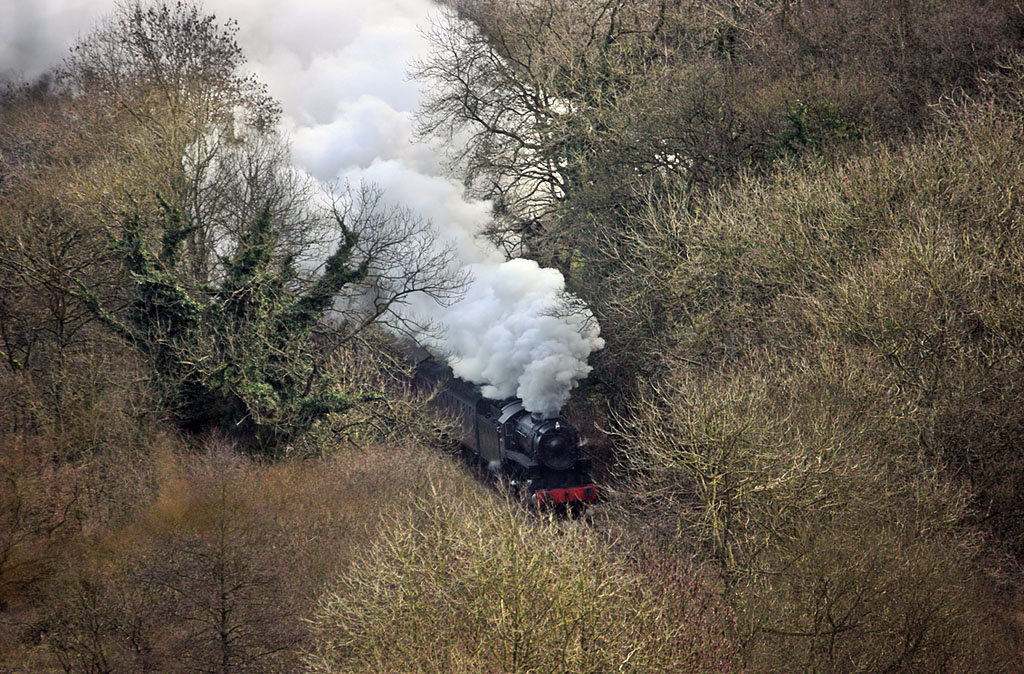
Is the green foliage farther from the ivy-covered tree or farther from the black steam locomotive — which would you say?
the ivy-covered tree

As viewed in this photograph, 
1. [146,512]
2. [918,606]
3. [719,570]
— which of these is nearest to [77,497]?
[146,512]

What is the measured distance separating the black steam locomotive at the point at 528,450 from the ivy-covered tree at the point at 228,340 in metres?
3.51

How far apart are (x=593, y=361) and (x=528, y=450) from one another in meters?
5.58

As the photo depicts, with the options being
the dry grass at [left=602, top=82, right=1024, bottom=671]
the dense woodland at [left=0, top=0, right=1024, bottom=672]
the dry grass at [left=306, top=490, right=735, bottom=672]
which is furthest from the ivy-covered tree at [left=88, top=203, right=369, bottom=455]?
the dry grass at [left=306, top=490, right=735, bottom=672]

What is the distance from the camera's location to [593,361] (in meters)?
24.5

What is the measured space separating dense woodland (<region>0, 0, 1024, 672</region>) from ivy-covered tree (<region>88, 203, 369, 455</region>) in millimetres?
87

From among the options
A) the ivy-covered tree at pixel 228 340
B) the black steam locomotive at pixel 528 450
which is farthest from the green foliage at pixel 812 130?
the ivy-covered tree at pixel 228 340

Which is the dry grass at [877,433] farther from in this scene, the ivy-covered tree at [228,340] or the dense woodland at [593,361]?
the ivy-covered tree at [228,340]

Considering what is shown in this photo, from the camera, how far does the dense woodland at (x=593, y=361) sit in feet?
35.1

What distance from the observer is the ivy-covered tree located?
1955 centimetres

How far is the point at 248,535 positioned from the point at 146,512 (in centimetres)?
292

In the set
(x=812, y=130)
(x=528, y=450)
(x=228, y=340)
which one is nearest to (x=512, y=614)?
(x=528, y=450)

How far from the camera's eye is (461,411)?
930 inches

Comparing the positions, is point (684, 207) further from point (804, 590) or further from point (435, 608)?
point (435, 608)
